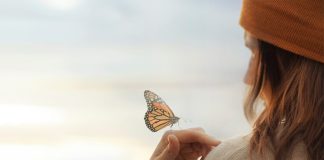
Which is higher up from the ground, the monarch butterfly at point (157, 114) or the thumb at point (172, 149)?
the monarch butterfly at point (157, 114)

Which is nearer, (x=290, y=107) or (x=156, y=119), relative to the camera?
(x=290, y=107)

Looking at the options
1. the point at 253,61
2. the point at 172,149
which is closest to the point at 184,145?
the point at 172,149

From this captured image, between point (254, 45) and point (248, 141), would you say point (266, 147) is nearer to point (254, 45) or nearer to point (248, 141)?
point (248, 141)

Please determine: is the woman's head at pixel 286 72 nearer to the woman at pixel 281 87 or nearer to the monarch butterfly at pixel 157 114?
the woman at pixel 281 87

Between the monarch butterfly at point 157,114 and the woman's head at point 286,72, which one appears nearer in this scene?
the woman's head at point 286,72

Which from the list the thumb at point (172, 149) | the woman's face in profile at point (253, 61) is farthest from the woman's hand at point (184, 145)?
the woman's face in profile at point (253, 61)

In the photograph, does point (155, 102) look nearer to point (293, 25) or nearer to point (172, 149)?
point (172, 149)
